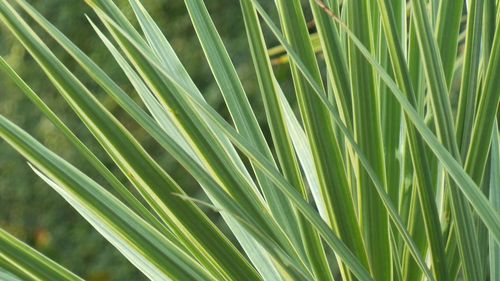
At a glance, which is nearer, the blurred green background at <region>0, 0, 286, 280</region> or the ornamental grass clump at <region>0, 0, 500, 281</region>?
the ornamental grass clump at <region>0, 0, 500, 281</region>

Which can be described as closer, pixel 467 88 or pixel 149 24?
pixel 467 88

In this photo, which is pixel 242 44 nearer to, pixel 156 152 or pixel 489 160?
pixel 156 152

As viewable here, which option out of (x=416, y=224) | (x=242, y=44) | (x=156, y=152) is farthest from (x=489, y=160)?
(x=156, y=152)

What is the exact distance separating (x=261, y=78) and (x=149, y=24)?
0.81ft

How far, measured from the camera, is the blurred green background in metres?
3.15

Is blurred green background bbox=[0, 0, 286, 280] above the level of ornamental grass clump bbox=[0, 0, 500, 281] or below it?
below

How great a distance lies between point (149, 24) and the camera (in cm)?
136

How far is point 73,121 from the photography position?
3527 millimetres

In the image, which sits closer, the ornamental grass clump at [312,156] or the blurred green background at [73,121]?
the ornamental grass clump at [312,156]

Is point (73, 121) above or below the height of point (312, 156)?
below

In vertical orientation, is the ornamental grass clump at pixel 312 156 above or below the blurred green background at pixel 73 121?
above

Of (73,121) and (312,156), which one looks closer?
(312,156)

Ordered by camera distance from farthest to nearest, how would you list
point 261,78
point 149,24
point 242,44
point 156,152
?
point 156,152 < point 242,44 < point 149,24 < point 261,78

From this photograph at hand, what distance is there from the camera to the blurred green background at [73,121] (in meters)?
3.15
